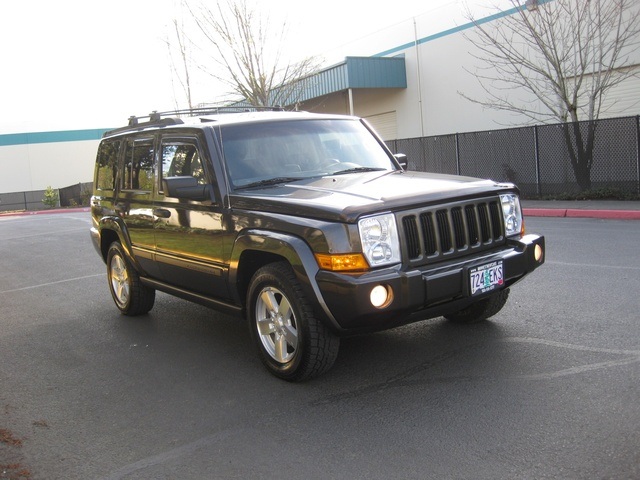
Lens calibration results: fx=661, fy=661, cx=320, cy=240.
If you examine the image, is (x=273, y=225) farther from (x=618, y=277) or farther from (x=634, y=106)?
(x=634, y=106)

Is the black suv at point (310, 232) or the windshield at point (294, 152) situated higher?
the windshield at point (294, 152)

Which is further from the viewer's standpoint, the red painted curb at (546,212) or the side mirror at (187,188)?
the red painted curb at (546,212)

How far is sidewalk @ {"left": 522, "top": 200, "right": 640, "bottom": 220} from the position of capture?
43.0ft

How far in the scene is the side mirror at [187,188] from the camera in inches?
197

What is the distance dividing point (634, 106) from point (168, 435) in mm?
17920

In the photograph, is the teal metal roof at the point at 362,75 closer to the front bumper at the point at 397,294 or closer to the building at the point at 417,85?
the building at the point at 417,85

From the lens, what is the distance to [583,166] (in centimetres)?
1670

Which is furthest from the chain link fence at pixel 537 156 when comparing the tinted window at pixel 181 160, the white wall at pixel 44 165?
the white wall at pixel 44 165

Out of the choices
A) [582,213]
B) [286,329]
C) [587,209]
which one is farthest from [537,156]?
[286,329]

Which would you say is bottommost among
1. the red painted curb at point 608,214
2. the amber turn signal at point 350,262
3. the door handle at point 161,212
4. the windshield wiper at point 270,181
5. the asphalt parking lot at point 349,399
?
the asphalt parking lot at point 349,399

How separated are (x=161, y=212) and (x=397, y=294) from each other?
2662mm

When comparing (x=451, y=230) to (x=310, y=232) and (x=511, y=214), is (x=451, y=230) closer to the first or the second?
(x=511, y=214)

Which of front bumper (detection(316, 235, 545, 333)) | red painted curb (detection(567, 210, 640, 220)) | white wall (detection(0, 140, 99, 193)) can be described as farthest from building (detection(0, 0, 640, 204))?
white wall (detection(0, 140, 99, 193))

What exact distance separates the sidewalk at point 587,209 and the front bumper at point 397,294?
9871 mm
